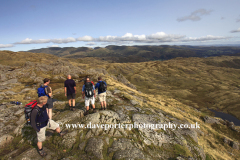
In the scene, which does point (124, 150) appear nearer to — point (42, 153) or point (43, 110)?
point (42, 153)

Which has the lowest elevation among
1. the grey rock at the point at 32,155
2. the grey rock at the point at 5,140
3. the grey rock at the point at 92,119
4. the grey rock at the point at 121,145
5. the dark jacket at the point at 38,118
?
the grey rock at the point at 121,145

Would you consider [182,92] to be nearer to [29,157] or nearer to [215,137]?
[215,137]

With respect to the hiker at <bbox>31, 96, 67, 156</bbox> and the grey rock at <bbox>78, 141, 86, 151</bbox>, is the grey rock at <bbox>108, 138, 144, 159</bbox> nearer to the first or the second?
the grey rock at <bbox>78, 141, 86, 151</bbox>

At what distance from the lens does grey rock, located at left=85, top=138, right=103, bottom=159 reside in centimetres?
793

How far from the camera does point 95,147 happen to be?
8352mm

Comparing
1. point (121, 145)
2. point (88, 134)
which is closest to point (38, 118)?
point (88, 134)

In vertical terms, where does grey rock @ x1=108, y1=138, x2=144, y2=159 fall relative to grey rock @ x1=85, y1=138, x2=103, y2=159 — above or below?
below

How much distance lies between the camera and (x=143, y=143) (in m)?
9.86

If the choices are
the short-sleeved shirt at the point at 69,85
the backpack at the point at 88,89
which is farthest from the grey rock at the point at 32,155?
the short-sleeved shirt at the point at 69,85

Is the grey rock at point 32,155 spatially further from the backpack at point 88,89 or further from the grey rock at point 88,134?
the backpack at point 88,89

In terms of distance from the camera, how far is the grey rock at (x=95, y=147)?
793 centimetres

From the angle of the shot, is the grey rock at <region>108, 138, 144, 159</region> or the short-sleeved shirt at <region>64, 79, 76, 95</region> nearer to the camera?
the grey rock at <region>108, 138, 144, 159</region>

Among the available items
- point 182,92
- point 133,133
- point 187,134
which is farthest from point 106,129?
point 182,92

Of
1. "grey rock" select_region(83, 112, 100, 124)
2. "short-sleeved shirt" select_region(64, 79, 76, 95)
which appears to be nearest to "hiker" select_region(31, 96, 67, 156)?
"grey rock" select_region(83, 112, 100, 124)
